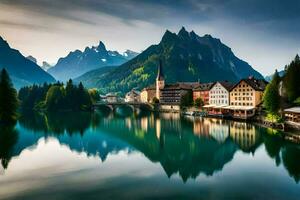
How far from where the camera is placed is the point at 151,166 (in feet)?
140

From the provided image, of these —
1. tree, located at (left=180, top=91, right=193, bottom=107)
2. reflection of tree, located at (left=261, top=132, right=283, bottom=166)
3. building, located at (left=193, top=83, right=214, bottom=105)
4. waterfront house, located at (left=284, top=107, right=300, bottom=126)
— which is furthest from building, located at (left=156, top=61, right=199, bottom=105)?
reflection of tree, located at (left=261, top=132, right=283, bottom=166)

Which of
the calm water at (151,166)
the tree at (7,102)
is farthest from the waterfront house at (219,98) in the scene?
the tree at (7,102)

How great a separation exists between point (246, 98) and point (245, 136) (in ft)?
140

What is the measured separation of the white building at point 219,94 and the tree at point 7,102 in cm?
6893

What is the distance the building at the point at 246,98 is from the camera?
96.3 m

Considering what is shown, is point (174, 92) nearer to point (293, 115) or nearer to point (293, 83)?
point (293, 83)

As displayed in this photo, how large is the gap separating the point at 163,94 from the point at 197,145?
363 feet

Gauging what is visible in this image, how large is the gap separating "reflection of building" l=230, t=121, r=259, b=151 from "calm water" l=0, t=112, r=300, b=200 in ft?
0.52

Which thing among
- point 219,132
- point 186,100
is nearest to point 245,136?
point 219,132

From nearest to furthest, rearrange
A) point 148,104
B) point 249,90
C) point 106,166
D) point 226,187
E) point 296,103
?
point 226,187 < point 106,166 < point 296,103 < point 249,90 < point 148,104

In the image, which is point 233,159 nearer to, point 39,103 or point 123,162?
point 123,162

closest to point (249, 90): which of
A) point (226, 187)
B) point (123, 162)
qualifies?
point (123, 162)

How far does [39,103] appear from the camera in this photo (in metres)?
162

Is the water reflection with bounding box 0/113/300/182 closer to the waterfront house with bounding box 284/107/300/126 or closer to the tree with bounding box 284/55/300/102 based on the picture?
the waterfront house with bounding box 284/107/300/126
